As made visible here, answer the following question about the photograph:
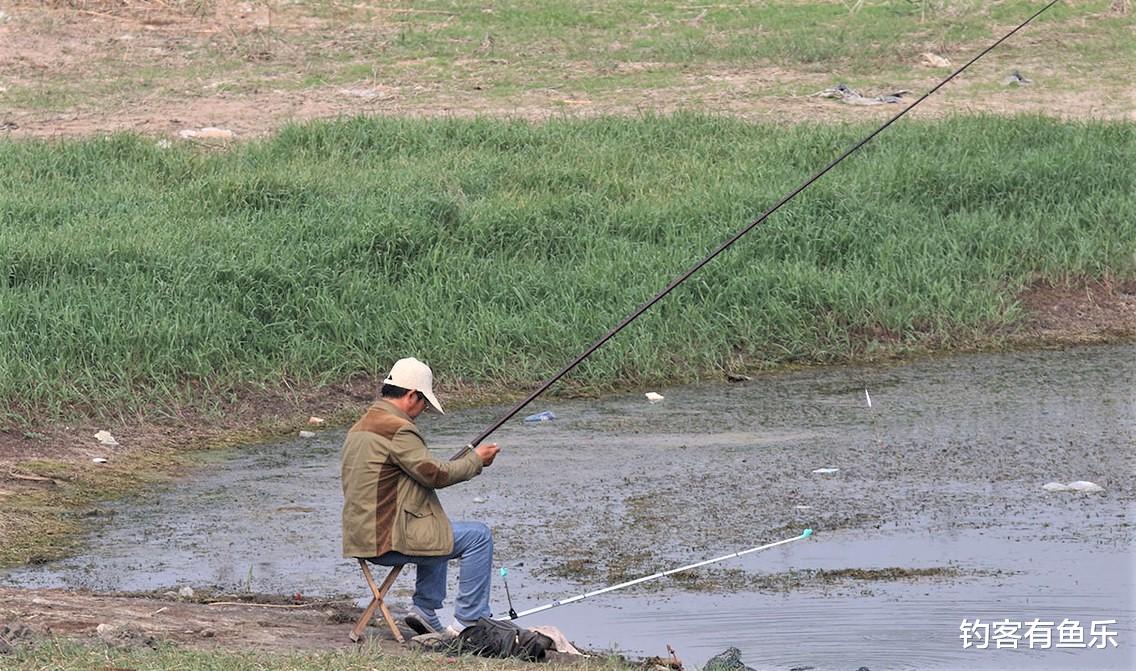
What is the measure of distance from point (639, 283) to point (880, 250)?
1.64 meters

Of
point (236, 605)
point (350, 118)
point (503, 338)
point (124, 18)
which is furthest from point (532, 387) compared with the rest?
point (124, 18)

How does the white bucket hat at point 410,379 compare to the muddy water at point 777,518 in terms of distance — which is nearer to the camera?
the white bucket hat at point 410,379

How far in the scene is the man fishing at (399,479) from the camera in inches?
215

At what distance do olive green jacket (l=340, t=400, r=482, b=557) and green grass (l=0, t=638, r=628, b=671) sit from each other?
370 mm

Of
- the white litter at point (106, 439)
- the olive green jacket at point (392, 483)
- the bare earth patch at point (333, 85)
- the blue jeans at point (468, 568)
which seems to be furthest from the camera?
the bare earth patch at point (333, 85)

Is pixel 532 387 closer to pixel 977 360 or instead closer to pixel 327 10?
pixel 977 360

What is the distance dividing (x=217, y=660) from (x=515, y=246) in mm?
6230

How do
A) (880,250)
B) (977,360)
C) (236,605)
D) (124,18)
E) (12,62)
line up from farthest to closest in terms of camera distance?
(124,18) → (12,62) → (880,250) → (977,360) → (236,605)

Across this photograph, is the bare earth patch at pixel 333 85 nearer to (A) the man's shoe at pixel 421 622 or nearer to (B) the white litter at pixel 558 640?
(B) the white litter at pixel 558 640

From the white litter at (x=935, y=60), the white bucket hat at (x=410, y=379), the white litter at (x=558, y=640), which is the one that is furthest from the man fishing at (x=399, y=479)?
the white litter at (x=935, y=60)

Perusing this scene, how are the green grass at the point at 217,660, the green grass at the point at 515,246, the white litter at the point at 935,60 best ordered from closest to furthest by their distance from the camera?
the green grass at the point at 217,660, the green grass at the point at 515,246, the white litter at the point at 935,60

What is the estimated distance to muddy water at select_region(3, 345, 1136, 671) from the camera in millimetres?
6227

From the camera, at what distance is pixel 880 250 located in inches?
430

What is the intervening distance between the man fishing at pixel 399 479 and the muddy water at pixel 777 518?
89 centimetres
